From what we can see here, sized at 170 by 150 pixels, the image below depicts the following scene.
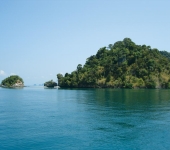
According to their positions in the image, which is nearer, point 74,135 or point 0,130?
point 74,135

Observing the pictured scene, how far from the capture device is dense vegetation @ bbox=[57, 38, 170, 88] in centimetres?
16338

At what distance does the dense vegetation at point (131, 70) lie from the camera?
163375mm

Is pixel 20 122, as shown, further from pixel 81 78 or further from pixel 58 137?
pixel 81 78

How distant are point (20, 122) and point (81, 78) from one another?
546 ft

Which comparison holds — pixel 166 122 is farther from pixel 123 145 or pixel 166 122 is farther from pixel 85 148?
pixel 85 148

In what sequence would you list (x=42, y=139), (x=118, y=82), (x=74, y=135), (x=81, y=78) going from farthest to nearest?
(x=81, y=78), (x=118, y=82), (x=74, y=135), (x=42, y=139)

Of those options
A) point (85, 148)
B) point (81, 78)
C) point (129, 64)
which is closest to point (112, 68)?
point (129, 64)

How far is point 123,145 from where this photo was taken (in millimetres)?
21141

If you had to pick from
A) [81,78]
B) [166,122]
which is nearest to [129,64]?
[81,78]

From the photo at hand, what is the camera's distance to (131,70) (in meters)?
175

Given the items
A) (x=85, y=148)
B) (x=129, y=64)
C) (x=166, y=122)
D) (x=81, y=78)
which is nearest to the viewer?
(x=85, y=148)

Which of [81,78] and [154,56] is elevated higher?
[154,56]

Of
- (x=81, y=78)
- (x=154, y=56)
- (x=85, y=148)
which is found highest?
(x=154, y=56)

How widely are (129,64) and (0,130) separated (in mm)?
164133
